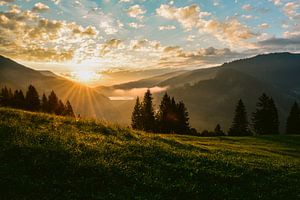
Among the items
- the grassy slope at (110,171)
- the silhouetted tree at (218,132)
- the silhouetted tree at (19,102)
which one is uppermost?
the silhouetted tree at (19,102)

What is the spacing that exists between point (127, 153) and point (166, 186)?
15.1 ft

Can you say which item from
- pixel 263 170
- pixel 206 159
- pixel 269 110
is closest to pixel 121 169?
pixel 206 159

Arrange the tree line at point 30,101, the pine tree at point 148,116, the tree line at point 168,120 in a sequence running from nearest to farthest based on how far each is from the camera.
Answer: the tree line at point 30,101
the tree line at point 168,120
the pine tree at point 148,116

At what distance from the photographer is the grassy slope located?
13.9m

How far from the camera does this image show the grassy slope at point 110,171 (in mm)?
13946

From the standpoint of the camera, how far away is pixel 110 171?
16.0m

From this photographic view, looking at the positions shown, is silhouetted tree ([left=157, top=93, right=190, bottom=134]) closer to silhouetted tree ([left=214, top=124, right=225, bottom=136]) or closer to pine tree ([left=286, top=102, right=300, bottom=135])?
silhouetted tree ([left=214, top=124, right=225, bottom=136])

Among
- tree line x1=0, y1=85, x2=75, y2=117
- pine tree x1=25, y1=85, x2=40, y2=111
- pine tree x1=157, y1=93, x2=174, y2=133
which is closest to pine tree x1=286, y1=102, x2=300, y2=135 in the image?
pine tree x1=157, y1=93, x2=174, y2=133

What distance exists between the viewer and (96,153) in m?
18.2

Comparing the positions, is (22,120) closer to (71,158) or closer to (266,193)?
(71,158)

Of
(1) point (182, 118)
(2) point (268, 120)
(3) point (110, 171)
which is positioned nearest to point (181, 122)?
(1) point (182, 118)

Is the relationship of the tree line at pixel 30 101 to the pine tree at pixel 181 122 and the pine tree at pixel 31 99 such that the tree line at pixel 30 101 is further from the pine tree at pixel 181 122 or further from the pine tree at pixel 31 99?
the pine tree at pixel 181 122

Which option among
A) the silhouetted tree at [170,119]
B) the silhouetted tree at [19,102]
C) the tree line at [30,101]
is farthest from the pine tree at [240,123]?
the silhouetted tree at [19,102]

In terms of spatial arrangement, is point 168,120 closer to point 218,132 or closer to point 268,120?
point 218,132
